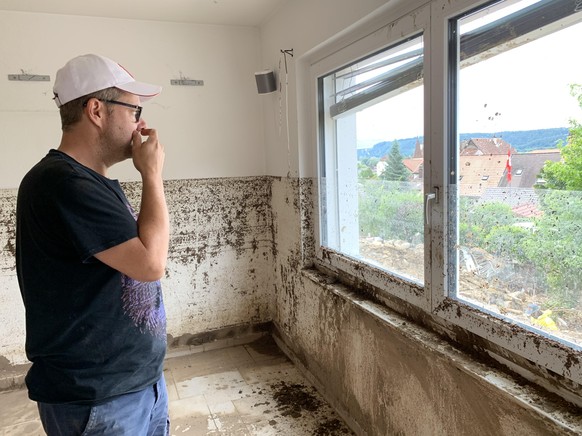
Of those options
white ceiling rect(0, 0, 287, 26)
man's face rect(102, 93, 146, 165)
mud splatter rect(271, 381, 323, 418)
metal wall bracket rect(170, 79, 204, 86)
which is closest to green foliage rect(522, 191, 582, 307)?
man's face rect(102, 93, 146, 165)

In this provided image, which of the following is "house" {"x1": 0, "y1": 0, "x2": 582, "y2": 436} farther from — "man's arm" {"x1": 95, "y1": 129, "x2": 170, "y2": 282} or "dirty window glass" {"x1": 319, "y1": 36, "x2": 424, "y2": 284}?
"man's arm" {"x1": 95, "y1": 129, "x2": 170, "y2": 282}

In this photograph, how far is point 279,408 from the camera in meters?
2.36

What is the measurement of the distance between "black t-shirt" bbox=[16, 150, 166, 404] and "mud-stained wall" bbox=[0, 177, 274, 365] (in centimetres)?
190

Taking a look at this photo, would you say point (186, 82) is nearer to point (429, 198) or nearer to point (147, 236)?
point (429, 198)

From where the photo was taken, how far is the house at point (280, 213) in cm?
133

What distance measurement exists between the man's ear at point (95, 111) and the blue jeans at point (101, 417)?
2.32 ft

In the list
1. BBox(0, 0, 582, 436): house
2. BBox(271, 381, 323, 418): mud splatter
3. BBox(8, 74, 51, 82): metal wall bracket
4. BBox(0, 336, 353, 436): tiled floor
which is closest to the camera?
BBox(0, 0, 582, 436): house

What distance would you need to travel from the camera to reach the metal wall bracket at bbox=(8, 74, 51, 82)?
257 centimetres

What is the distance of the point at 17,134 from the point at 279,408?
89.2 inches

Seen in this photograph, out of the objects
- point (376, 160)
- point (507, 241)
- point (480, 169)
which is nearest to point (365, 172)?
point (376, 160)

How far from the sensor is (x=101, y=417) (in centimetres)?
106

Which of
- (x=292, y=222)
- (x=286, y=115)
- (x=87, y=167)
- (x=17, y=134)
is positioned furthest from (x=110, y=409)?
(x=17, y=134)

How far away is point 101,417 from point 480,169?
129 centimetres

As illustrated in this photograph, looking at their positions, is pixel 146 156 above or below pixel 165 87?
below
